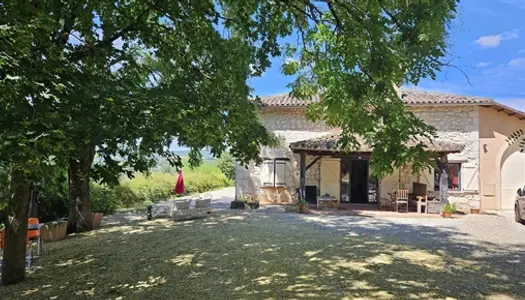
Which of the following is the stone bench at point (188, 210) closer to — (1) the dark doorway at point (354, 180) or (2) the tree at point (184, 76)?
(2) the tree at point (184, 76)

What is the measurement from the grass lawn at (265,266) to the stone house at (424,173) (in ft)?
21.8

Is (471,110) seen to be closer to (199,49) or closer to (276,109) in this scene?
(276,109)

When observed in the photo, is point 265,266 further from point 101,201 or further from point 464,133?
point 464,133

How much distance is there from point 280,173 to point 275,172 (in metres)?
0.25

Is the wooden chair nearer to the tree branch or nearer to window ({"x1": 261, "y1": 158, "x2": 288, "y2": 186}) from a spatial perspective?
window ({"x1": 261, "y1": 158, "x2": 288, "y2": 186})

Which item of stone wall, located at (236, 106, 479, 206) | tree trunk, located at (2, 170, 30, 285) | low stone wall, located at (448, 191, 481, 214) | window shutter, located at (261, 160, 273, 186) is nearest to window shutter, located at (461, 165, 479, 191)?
low stone wall, located at (448, 191, 481, 214)

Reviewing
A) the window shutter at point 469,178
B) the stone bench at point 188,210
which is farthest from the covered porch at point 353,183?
the stone bench at point 188,210

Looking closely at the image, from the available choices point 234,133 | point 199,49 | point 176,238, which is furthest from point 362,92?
point 176,238

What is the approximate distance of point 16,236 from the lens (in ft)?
21.7

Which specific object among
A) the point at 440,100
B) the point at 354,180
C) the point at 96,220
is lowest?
the point at 96,220

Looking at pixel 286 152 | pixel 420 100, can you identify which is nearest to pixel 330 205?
pixel 286 152

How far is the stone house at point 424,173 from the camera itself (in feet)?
53.4

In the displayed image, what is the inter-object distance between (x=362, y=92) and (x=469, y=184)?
14.4 metres

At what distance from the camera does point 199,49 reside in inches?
255
